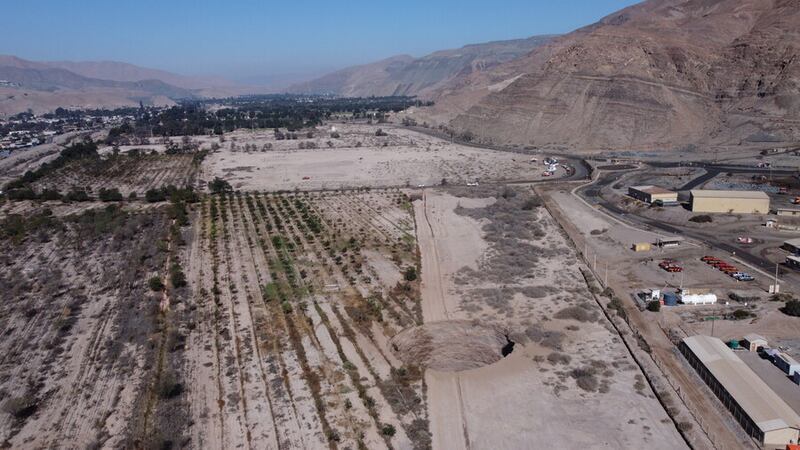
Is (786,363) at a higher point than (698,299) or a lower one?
lower

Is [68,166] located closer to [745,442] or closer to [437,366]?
[437,366]

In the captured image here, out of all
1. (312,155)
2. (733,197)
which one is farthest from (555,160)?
(312,155)

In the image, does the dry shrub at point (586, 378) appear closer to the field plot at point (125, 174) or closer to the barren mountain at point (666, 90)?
the field plot at point (125, 174)

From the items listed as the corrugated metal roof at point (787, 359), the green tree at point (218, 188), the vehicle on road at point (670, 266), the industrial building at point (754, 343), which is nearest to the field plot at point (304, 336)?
A: the industrial building at point (754, 343)

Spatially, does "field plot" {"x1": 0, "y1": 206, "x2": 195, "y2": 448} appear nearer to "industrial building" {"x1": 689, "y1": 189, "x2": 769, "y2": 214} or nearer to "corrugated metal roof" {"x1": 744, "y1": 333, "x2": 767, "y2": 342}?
"corrugated metal roof" {"x1": 744, "y1": 333, "x2": 767, "y2": 342}

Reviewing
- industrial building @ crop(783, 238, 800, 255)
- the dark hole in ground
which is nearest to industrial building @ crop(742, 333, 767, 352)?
the dark hole in ground

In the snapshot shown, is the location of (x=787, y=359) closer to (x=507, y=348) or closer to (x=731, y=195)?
(x=507, y=348)

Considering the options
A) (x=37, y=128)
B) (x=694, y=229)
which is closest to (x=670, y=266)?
(x=694, y=229)
